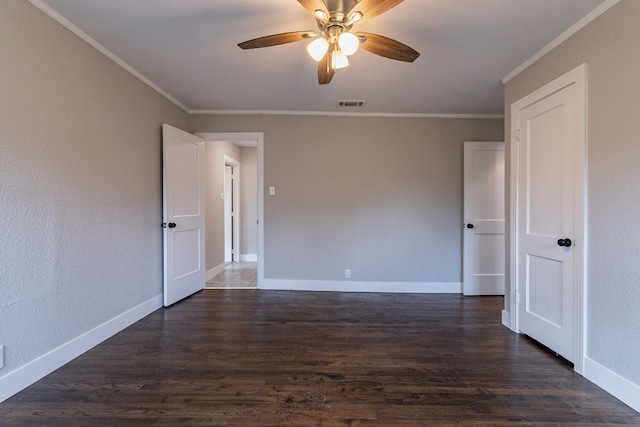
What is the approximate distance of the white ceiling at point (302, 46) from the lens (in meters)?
1.86

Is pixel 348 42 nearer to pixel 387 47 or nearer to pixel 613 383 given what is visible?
pixel 387 47

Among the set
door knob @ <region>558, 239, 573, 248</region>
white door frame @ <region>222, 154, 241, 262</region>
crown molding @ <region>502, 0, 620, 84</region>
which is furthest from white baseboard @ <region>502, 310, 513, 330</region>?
white door frame @ <region>222, 154, 241, 262</region>

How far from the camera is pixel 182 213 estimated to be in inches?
135

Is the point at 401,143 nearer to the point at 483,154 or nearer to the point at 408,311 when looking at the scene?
the point at 483,154

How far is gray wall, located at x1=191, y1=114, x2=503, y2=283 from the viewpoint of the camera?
386cm

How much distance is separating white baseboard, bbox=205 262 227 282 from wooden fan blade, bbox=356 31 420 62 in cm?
372

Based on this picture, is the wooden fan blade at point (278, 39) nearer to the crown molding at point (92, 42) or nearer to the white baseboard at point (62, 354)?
the crown molding at point (92, 42)

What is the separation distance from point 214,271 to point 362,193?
8.69 ft

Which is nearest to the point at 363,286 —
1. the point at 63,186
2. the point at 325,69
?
the point at 325,69

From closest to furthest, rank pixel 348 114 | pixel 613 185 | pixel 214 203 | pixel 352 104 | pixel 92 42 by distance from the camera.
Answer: pixel 613 185
pixel 92 42
pixel 352 104
pixel 348 114
pixel 214 203

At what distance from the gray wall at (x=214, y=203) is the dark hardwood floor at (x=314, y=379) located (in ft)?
5.49

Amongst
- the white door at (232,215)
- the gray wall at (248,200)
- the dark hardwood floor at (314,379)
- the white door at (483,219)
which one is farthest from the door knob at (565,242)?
the white door at (232,215)

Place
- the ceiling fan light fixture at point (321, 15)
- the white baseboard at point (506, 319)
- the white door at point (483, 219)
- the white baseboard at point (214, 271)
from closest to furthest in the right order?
the ceiling fan light fixture at point (321, 15)
the white baseboard at point (506, 319)
the white door at point (483, 219)
the white baseboard at point (214, 271)

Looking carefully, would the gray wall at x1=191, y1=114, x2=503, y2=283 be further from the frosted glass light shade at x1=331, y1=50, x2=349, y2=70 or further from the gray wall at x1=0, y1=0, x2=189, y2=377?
the frosted glass light shade at x1=331, y1=50, x2=349, y2=70
